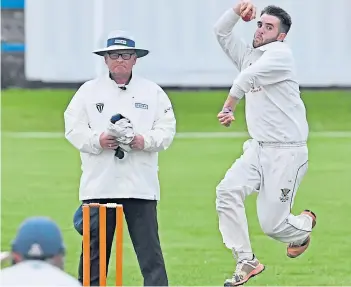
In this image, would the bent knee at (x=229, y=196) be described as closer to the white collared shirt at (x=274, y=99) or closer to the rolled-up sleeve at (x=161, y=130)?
the white collared shirt at (x=274, y=99)

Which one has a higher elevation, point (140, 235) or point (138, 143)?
point (138, 143)

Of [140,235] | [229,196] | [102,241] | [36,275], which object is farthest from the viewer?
[229,196]

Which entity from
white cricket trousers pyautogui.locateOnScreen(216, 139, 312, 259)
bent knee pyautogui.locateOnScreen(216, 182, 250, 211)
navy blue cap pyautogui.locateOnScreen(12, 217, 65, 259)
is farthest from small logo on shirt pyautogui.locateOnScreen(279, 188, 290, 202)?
navy blue cap pyautogui.locateOnScreen(12, 217, 65, 259)

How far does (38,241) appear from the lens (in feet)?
18.7

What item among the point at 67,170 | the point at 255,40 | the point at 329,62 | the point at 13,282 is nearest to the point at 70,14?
the point at 329,62

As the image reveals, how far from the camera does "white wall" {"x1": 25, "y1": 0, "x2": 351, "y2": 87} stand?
26.9 meters

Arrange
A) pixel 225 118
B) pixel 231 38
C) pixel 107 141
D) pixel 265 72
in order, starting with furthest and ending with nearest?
pixel 231 38, pixel 265 72, pixel 225 118, pixel 107 141

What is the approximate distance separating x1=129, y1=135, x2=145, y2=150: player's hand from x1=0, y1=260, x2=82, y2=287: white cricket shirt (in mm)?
3114

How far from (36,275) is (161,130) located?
3445 millimetres

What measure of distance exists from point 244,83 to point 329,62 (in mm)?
18495

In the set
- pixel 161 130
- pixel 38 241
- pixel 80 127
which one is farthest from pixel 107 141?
pixel 38 241

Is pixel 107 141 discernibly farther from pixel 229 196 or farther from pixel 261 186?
pixel 261 186

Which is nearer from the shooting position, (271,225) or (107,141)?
(107,141)

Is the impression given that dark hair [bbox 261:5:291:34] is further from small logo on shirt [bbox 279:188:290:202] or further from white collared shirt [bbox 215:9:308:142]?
small logo on shirt [bbox 279:188:290:202]
